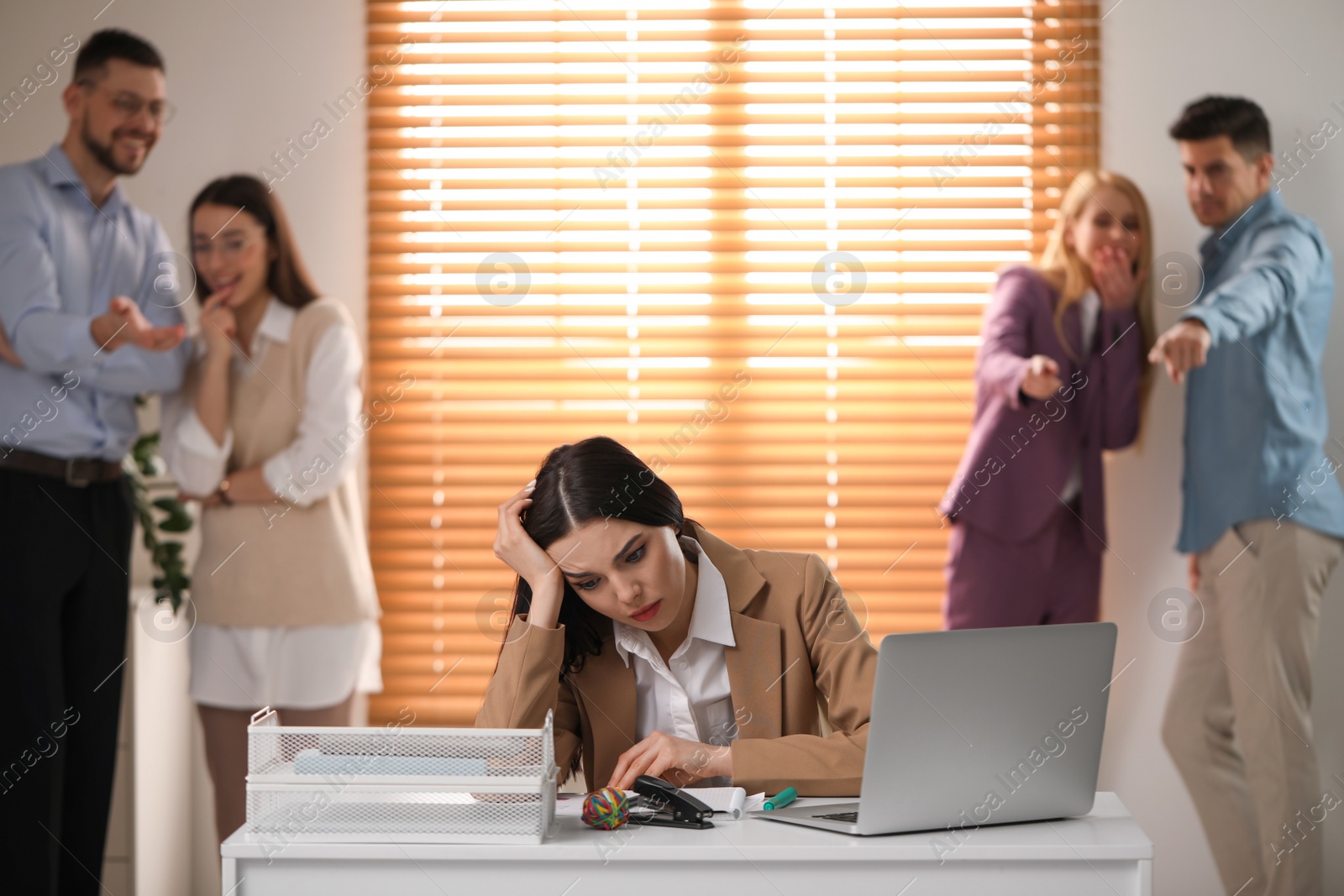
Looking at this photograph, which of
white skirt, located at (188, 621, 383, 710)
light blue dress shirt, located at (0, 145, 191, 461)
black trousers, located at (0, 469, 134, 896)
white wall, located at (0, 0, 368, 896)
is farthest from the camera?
white wall, located at (0, 0, 368, 896)

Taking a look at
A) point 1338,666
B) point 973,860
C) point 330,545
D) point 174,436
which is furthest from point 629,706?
point 1338,666

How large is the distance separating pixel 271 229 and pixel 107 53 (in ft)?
2.06

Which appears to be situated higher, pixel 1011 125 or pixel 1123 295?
pixel 1011 125

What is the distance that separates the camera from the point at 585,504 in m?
1.69

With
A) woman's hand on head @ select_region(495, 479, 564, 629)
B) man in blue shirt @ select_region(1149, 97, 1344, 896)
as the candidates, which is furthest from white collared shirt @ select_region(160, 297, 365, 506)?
man in blue shirt @ select_region(1149, 97, 1344, 896)

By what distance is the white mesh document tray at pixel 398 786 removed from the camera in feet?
3.96

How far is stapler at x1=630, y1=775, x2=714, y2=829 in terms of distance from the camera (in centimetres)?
129

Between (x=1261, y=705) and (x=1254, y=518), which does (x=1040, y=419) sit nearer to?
(x=1254, y=518)

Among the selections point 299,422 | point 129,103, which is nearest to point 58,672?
point 299,422

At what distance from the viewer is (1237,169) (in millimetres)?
2928

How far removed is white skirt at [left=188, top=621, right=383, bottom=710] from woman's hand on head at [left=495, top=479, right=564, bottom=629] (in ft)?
4.30

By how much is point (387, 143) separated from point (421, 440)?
0.83 m

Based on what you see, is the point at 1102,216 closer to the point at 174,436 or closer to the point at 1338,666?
the point at 1338,666

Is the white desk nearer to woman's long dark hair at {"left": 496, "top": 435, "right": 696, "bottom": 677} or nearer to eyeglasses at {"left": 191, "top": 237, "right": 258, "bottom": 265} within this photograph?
woman's long dark hair at {"left": 496, "top": 435, "right": 696, "bottom": 677}
